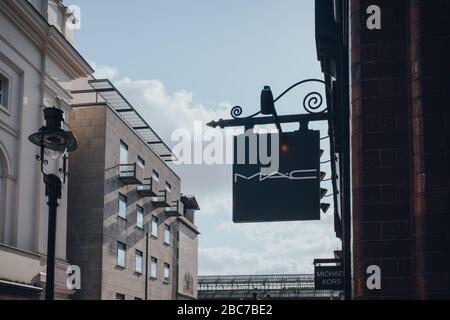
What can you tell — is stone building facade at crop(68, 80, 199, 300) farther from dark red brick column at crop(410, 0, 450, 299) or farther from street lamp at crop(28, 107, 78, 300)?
dark red brick column at crop(410, 0, 450, 299)

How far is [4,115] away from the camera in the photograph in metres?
28.7

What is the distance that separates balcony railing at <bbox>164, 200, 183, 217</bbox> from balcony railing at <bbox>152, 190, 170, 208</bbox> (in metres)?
2.76

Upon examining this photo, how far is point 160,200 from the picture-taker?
174 feet

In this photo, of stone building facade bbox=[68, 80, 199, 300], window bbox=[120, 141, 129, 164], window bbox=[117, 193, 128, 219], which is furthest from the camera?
window bbox=[120, 141, 129, 164]

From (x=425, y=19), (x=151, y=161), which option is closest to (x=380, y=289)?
(x=425, y=19)

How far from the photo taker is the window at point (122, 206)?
146ft

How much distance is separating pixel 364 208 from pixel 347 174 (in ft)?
5.43

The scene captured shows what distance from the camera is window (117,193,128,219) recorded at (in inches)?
1754

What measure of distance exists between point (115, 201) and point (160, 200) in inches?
399

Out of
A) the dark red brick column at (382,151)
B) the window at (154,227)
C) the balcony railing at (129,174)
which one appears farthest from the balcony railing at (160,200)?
the dark red brick column at (382,151)

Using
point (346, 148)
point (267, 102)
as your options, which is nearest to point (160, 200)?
point (267, 102)

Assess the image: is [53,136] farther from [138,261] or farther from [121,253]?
[138,261]

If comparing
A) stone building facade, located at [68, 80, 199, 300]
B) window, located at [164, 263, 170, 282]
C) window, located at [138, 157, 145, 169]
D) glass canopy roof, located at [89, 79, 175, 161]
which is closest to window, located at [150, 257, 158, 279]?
stone building facade, located at [68, 80, 199, 300]

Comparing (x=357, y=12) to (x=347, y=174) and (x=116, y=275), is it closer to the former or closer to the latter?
(x=347, y=174)
